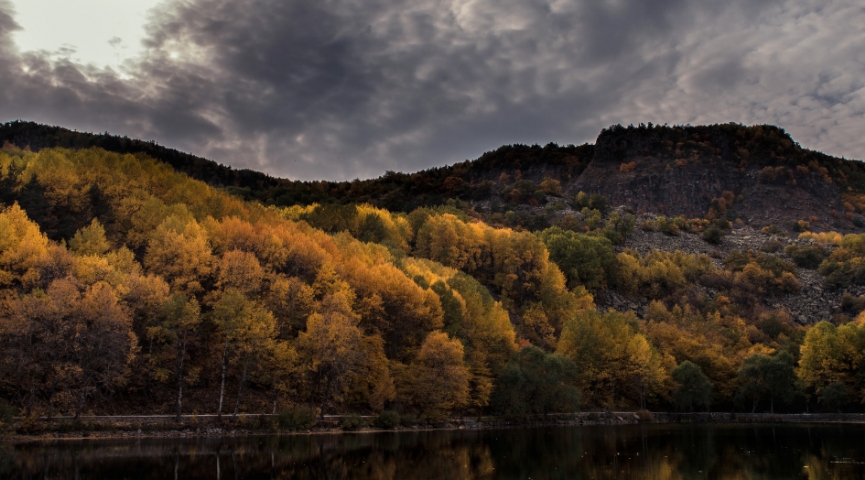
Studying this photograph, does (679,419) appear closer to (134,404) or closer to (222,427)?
(222,427)

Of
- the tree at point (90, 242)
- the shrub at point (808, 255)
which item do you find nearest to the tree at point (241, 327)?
the tree at point (90, 242)

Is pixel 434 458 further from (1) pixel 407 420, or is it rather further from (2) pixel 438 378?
(2) pixel 438 378

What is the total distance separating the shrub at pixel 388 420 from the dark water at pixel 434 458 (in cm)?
968

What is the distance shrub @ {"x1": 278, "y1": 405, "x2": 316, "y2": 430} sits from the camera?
53506mm

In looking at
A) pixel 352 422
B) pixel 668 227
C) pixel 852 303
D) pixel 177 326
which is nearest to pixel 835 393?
pixel 352 422

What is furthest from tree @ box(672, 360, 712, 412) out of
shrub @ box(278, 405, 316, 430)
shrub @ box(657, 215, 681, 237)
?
shrub @ box(657, 215, 681, 237)

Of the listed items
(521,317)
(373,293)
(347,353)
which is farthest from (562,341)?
(347,353)

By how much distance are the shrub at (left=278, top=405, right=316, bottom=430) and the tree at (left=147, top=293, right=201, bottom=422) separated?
29.4ft

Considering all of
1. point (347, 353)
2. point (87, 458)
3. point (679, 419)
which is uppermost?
point (347, 353)

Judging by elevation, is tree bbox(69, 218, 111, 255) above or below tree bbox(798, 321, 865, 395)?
above

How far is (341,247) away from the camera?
88.6m

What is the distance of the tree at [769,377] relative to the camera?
85250mm

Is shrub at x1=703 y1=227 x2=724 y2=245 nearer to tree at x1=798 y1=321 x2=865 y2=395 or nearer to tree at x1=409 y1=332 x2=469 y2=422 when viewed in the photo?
tree at x1=798 y1=321 x2=865 y2=395

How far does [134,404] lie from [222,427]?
872cm
